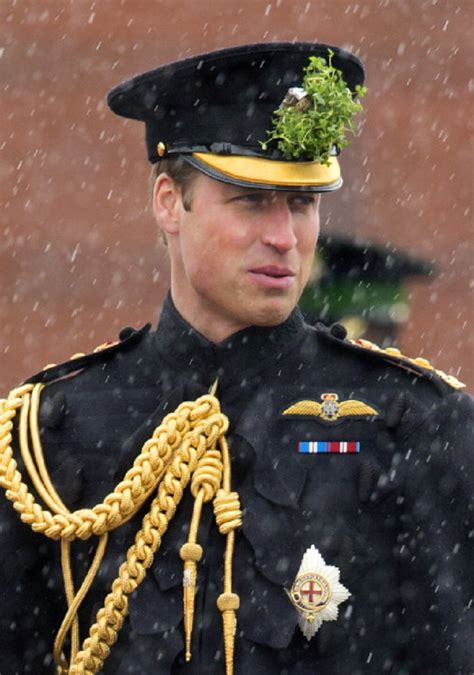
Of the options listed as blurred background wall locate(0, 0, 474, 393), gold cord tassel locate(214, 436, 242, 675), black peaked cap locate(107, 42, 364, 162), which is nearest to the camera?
gold cord tassel locate(214, 436, 242, 675)

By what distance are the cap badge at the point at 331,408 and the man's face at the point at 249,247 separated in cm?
27

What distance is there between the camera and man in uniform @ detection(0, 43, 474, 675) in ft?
17.5

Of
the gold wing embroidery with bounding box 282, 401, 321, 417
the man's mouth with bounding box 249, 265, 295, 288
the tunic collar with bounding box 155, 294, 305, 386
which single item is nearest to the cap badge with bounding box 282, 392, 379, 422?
the gold wing embroidery with bounding box 282, 401, 321, 417

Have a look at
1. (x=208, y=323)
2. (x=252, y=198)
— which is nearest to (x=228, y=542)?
(x=208, y=323)

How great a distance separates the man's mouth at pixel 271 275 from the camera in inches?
210

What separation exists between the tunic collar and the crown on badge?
1.66 ft

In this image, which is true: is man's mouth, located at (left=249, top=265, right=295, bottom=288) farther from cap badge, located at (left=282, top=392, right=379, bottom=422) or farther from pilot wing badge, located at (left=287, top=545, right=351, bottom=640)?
pilot wing badge, located at (left=287, top=545, right=351, bottom=640)

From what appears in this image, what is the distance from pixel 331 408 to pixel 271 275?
47 centimetres

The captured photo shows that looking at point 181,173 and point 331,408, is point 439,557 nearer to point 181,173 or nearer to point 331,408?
point 331,408

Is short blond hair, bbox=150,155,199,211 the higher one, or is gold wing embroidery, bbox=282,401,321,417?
short blond hair, bbox=150,155,199,211

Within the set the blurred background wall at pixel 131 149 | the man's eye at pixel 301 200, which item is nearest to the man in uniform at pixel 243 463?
the man's eye at pixel 301 200

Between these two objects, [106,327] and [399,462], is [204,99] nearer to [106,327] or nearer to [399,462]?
[399,462]

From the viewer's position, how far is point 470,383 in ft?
41.3

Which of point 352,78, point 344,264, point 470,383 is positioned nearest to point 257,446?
point 352,78
